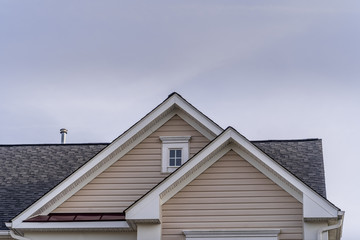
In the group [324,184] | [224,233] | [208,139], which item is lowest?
[224,233]

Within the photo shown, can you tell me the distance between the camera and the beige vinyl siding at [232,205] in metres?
13.9

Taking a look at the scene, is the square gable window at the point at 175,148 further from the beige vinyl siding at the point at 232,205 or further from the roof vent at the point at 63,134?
the roof vent at the point at 63,134

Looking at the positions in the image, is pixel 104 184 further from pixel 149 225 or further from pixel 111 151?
pixel 149 225

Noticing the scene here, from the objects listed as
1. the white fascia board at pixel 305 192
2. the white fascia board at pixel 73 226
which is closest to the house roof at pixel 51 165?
the white fascia board at pixel 73 226

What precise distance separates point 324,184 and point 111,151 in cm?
517

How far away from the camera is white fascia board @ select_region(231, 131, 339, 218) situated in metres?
13.4

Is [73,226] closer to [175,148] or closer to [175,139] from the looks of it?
[175,148]

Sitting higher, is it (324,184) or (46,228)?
(324,184)

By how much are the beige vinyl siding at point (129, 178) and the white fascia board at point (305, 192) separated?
2668 millimetres

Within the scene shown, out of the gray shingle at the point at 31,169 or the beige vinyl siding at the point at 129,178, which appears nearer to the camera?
the beige vinyl siding at the point at 129,178

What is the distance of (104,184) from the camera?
1612 centimetres

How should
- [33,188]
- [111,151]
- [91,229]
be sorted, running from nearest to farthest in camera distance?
[91,229] < [111,151] < [33,188]

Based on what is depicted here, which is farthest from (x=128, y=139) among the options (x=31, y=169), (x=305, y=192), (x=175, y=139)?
(x=305, y=192)

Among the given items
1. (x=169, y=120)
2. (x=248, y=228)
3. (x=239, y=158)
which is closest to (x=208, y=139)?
(x=169, y=120)
